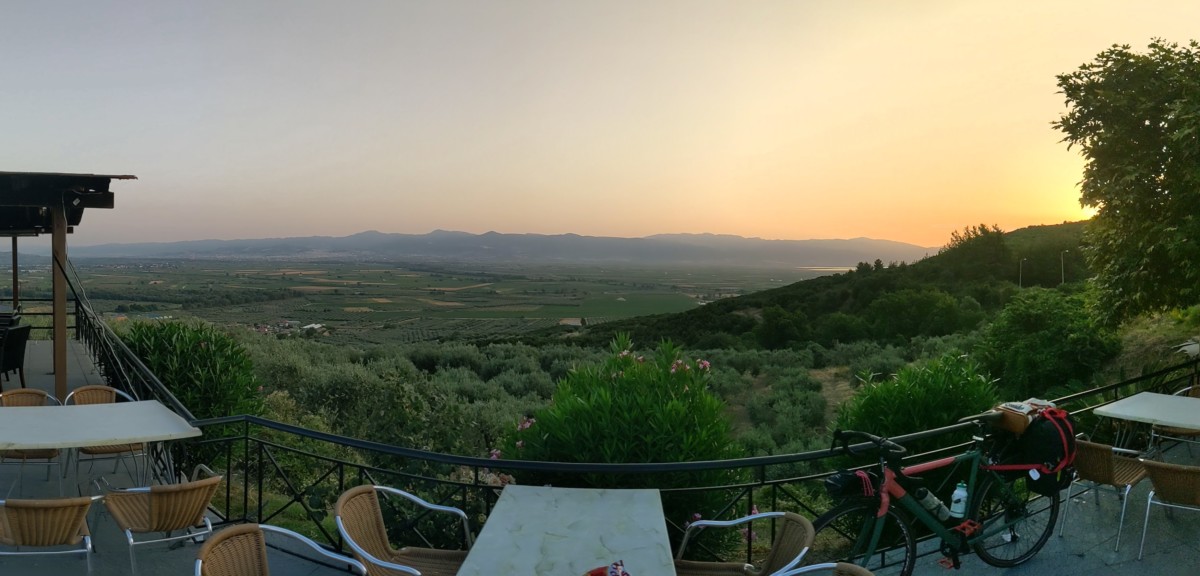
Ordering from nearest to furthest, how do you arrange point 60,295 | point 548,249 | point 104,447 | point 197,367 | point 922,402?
point 922,402, point 104,447, point 60,295, point 197,367, point 548,249

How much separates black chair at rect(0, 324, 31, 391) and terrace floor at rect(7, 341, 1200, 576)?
4180mm

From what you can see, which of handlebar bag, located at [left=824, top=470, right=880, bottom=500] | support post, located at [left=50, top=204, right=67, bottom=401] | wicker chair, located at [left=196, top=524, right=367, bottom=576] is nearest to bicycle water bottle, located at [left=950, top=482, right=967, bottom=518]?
handlebar bag, located at [left=824, top=470, right=880, bottom=500]

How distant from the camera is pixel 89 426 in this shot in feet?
14.7

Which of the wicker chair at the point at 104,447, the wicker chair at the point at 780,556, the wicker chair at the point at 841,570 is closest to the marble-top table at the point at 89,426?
the wicker chair at the point at 104,447

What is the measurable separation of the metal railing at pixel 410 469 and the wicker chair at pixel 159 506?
0.29 meters

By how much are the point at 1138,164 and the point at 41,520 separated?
1345 centimetres

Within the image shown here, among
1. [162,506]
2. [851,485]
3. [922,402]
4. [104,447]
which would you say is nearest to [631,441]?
[851,485]

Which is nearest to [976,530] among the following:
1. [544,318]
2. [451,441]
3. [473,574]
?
[473,574]

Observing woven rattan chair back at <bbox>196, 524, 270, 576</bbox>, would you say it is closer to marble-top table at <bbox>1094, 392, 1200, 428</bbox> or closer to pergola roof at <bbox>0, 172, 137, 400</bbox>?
marble-top table at <bbox>1094, 392, 1200, 428</bbox>

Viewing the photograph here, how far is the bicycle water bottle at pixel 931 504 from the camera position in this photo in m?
3.96

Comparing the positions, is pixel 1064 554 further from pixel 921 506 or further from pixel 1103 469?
pixel 921 506

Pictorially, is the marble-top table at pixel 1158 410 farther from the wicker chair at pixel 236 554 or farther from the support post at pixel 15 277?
the support post at pixel 15 277

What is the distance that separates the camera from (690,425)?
5.00m

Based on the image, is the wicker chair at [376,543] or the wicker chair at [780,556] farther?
the wicker chair at [376,543]
